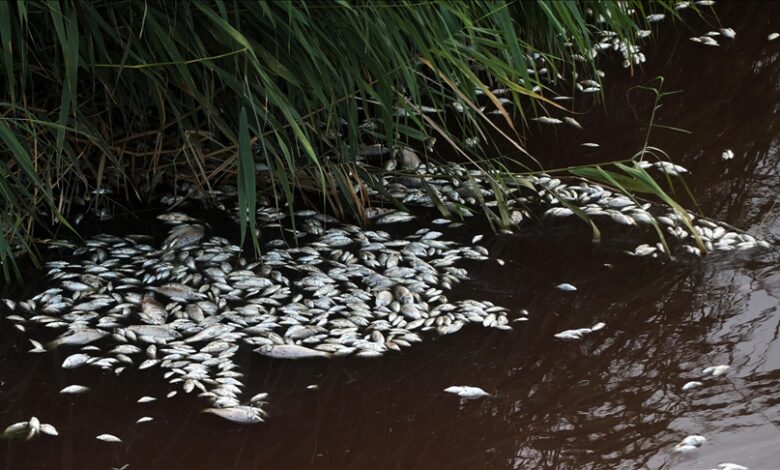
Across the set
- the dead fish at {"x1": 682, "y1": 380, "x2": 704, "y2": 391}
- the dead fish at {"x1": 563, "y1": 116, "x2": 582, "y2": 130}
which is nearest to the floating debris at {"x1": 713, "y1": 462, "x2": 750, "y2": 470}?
the dead fish at {"x1": 682, "y1": 380, "x2": 704, "y2": 391}

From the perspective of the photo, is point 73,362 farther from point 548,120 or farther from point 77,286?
point 548,120

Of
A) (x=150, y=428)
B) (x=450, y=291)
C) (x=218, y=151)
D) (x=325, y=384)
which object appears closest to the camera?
(x=150, y=428)

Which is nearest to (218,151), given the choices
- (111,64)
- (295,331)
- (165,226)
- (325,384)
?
(165,226)

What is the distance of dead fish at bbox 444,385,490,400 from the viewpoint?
251 cm

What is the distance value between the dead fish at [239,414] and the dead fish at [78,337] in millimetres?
470

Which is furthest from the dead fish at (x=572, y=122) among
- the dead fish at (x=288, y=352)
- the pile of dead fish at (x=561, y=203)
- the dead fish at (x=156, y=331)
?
the dead fish at (x=156, y=331)

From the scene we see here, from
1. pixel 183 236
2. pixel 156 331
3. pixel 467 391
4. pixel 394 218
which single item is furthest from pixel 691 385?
pixel 183 236

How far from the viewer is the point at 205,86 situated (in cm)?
292

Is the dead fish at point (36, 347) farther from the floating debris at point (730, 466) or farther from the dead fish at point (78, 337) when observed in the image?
the floating debris at point (730, 466)

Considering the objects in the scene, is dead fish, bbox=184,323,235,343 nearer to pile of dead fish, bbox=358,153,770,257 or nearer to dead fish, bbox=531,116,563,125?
pile of dead fish, bbox=358,153,770,257

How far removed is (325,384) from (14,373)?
78cm

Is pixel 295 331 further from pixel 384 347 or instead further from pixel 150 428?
pixel 150 428

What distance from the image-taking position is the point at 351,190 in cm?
320

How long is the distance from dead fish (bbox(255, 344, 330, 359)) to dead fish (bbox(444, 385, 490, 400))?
0.34 meters
